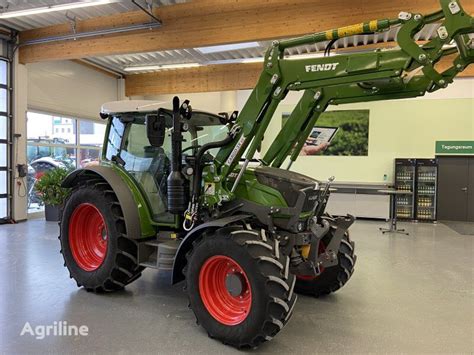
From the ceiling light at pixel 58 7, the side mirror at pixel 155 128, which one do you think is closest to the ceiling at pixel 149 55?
the ceiling light at pixel 58 7

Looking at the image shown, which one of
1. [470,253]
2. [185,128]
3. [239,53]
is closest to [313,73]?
[185,128]

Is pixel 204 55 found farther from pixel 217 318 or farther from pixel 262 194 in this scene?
pixel 217 318

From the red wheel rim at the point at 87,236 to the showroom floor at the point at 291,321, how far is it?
0.33m

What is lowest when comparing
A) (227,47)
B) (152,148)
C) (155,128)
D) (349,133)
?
(152,148)

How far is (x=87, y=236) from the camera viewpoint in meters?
4.23

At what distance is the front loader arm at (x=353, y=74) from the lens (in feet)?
8.19

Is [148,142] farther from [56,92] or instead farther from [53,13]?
[56,92]

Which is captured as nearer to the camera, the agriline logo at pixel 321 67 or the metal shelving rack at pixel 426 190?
the agriline logo at pixel 321 67

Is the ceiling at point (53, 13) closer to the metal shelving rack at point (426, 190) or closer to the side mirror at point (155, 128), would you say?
the side mirror at point (155, 128)

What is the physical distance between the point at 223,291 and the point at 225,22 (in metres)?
4.90

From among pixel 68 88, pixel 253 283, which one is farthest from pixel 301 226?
pixel 68 88

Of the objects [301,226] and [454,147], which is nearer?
[301,226]

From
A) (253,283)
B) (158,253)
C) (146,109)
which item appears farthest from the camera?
(146,109)

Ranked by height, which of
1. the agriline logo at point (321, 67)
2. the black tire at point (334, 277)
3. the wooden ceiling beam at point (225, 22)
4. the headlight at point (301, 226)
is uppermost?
the wooden ceiling beam at point (225, 22)
